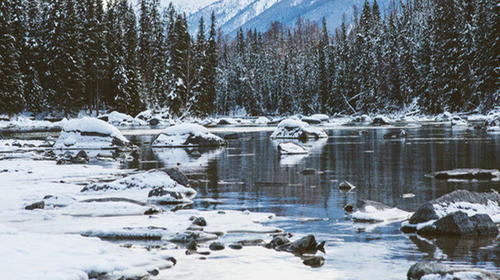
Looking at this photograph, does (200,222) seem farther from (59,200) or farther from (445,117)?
(445,117)

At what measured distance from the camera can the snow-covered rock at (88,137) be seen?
24.6 metres

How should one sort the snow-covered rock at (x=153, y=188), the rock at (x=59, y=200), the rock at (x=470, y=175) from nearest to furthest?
the rock at (x=59, y=200)
the snow-covered rock at (x=153, y=188)
the rock at (x=470, y=175)

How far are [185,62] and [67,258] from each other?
207 feet

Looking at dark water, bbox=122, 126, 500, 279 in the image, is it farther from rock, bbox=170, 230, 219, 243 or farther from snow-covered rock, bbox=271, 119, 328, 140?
snow-covered rock, bbox=271, 119, 328, 140

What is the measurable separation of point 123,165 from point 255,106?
79876mm

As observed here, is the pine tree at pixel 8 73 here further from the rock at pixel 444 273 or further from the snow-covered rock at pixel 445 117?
the rock at pixel 444 273

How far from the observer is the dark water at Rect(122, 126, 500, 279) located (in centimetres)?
558

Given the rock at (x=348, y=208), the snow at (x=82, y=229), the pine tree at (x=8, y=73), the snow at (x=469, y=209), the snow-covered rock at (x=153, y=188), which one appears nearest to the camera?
the snow at (x=82, y=229)

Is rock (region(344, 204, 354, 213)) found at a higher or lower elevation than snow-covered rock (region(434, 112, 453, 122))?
lower

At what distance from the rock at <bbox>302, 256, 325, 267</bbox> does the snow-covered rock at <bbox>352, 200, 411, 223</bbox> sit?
7.41ft

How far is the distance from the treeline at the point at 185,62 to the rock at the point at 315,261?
4720cm

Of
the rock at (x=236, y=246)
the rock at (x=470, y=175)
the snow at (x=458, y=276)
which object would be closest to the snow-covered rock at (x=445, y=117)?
the rock at (x=470, y=175)

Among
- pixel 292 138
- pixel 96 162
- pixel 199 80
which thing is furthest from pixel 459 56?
pixel 96 162

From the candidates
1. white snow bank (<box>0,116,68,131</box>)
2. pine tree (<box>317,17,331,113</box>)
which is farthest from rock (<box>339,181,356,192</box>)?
pine tree (<box>317,17,331,113</box>)
